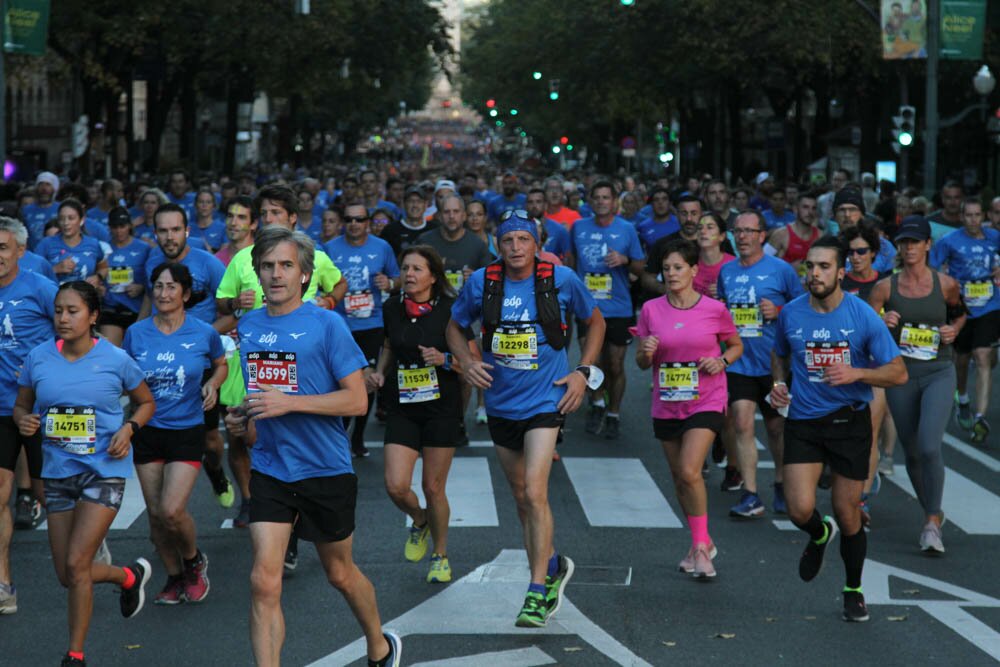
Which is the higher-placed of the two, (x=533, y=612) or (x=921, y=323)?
(x=921, y=323)

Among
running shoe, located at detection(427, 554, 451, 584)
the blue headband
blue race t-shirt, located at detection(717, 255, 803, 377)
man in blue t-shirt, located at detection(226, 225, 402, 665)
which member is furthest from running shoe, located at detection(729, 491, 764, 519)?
man in blue t-shirt, located at detection(226, 225, 402, 665)

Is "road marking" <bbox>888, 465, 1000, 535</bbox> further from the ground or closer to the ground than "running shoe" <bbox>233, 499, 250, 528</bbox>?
closer to the ground

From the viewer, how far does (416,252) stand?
372 inches

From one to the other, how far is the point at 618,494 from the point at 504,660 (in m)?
4.45

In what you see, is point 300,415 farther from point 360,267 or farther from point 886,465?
point 886,465

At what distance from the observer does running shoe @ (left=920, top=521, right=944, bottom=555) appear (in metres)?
10.1

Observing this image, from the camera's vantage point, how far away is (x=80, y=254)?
547 inches

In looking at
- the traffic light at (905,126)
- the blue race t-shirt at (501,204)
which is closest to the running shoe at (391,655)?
the blue race t-shirt at (501,204)

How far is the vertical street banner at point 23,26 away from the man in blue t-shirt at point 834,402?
64.6 ft

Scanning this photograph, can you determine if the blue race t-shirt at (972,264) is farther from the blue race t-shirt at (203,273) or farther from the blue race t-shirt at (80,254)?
the blue race t-shirt at (80,254)

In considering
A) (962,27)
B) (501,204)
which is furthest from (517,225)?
(962,27)

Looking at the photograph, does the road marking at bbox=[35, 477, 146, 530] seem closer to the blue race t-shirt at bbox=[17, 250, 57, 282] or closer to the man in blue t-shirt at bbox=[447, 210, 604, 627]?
the blue race t-shirt at bbox=[17, 250, 57, 282]

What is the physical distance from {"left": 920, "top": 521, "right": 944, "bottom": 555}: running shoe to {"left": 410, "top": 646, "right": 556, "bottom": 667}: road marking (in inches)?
123

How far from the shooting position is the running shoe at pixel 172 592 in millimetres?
8781
